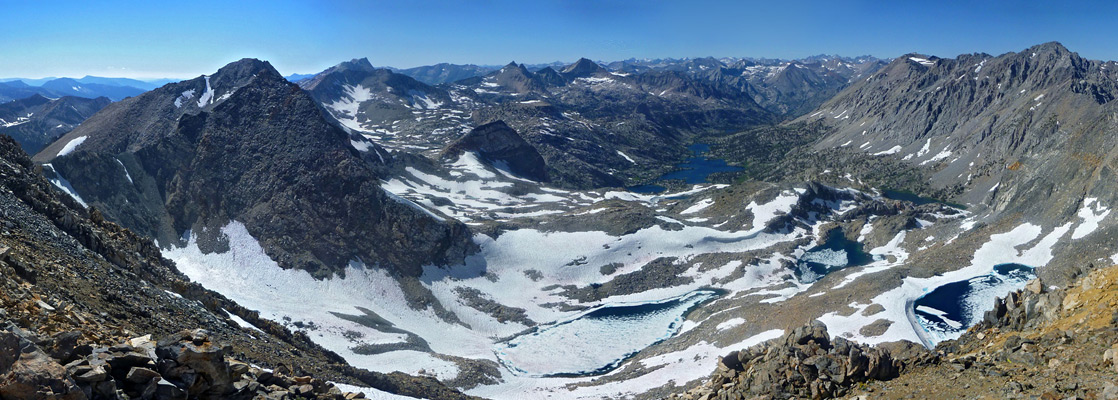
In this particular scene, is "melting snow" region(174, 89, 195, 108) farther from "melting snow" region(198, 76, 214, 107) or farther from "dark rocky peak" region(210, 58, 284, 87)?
"dark rocky peak" region(210, 58, 284, 87)

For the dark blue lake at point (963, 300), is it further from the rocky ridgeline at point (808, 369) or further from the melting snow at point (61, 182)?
the melting snow at point (61, 182)

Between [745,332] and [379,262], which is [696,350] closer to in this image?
[745,332]

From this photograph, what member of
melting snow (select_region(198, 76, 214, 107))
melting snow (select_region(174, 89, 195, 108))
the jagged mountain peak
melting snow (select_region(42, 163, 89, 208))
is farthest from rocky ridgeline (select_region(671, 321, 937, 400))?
the jagged mountain peak

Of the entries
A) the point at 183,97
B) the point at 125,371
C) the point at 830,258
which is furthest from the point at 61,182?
the point at 830,258

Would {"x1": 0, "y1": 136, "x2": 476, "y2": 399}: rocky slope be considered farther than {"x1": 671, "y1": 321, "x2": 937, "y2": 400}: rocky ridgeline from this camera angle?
No

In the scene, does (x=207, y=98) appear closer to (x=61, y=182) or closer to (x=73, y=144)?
(x=73, y=144)

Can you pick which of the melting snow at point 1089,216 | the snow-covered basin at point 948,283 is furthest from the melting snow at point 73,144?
the melting snow at point 1089,216
